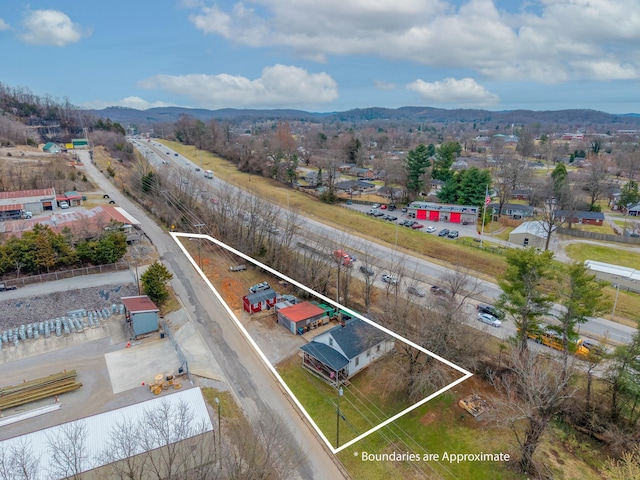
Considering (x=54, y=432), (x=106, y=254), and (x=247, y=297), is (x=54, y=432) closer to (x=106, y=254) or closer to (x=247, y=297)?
(x=247, y=297)

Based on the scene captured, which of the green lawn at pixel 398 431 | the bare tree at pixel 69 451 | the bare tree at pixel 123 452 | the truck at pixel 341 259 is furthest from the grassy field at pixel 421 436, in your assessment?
the truck at pixel 341 259

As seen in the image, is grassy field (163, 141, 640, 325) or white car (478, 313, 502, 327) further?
grassy field (163, 141, 640, 325)

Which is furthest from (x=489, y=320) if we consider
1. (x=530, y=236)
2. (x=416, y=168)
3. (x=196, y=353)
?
(x=416, y=168)

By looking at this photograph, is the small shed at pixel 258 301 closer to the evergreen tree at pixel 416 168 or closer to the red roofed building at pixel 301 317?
the red roofed building at pixel 301 317

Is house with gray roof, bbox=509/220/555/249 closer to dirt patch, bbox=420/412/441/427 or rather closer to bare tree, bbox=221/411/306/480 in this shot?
dirt patch, bbox=420/412/441/427

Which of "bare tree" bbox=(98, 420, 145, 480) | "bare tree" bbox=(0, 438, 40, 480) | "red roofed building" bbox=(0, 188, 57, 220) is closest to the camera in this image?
"bare tree" bbox=(0, 438, 40, 480)

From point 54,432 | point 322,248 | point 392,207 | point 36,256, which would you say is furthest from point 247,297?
point 392,207

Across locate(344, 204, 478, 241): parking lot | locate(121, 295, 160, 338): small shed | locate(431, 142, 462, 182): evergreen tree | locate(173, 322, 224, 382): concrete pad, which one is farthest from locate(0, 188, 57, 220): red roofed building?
locate(431, 142, 462, 182): evergreen tree
